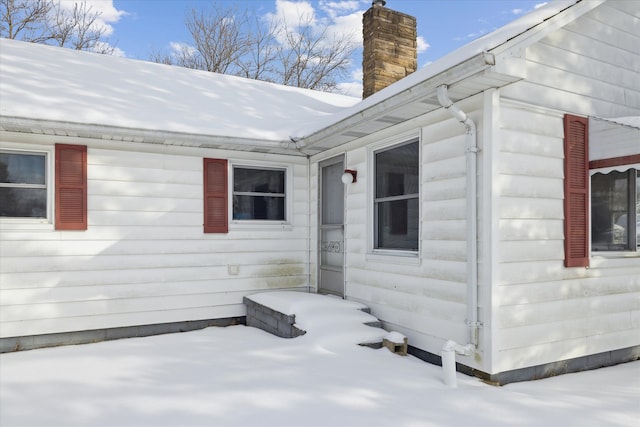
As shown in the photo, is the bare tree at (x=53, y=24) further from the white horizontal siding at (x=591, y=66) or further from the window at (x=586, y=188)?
the window at (x=586, y=188)

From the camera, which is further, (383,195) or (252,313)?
(252,313)

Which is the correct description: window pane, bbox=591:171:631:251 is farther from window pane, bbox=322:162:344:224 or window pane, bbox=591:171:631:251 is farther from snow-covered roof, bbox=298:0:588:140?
window pane, bbox=322:162:344:224

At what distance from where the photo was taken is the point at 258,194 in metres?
6.49

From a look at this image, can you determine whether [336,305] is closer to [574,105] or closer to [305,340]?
[305,340]

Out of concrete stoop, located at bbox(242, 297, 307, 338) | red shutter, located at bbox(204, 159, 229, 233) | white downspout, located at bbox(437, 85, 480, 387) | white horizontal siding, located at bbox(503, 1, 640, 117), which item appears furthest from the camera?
red shutter, located at bbox(204, 159, 229, 233)

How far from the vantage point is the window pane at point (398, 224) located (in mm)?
4816

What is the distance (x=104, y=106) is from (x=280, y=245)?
3.04 metres

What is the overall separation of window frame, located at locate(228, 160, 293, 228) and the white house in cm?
3

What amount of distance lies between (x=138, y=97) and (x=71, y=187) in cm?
167

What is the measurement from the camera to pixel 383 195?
5332 mm

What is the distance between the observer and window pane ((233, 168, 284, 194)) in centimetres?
637

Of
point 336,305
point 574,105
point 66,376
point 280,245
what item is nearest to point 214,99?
point 280,245

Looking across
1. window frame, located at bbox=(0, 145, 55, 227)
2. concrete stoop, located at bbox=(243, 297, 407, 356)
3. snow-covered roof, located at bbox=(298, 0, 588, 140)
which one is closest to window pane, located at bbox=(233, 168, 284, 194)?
concrete stoop, located at bbox=(243, 297, 407, 356)

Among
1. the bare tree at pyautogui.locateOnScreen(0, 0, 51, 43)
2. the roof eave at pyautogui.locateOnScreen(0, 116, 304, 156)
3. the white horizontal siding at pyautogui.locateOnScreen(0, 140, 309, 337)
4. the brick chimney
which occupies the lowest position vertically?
the white horizontal siding at pyautogui.locateOnScreen(0, 140, 309, 337)
